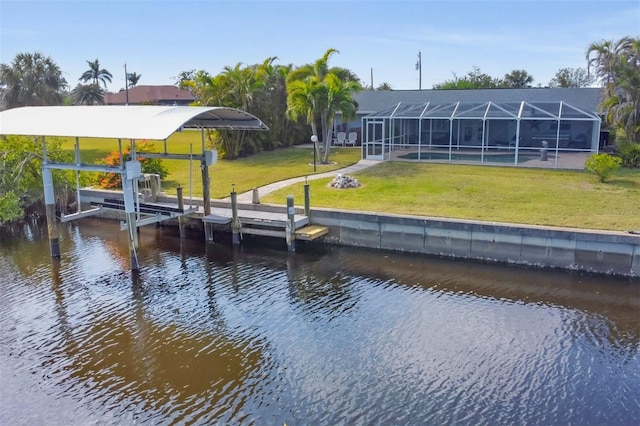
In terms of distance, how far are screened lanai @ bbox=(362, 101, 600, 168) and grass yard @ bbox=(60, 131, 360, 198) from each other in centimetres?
259

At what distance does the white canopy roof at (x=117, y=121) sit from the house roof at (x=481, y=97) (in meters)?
15.7

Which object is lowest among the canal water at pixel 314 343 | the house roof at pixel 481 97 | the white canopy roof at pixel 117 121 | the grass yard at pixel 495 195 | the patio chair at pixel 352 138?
the canal water at pixel 314 343

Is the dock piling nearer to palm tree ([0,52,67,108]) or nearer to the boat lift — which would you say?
the boat lift

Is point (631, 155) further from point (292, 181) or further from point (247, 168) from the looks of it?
point (247, 168)

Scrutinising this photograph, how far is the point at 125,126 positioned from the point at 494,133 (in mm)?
21476

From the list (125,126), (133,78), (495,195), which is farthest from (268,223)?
(133,78)

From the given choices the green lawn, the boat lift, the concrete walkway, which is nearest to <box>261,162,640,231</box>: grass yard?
the green lawn

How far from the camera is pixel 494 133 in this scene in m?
29.2

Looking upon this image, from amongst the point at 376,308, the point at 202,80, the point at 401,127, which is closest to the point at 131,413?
the point at 376,308

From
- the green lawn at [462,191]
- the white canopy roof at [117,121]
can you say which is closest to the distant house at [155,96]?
the green lawn at [462,191]

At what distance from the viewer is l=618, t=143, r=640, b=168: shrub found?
21.9 m

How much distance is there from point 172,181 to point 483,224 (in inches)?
539

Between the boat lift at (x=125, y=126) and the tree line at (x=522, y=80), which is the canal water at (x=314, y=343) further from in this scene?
the tree line at (x=522, y=80)

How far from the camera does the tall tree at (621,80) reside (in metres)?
23.1
